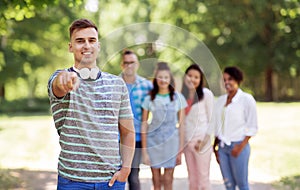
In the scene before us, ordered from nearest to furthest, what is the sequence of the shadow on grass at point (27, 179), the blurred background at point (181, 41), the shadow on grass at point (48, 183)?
the shadow on grass at point (48, 183) < the shadow on grass at point (27, 179) < the blurred background at point (181, 41)

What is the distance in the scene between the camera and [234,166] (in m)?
6.61

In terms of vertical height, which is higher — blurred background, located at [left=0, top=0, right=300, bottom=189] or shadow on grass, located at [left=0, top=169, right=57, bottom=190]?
blurred background, located at [left=0, top=0, right=300, bottom=189]

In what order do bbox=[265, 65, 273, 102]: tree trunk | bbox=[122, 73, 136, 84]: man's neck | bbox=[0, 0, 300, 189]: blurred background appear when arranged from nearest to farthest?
bbox=[122, 73, 136, 84]: man's neck, bbox=[0, 0, 300, 189]: blurred background, bbox=[265, 65, 273, 102]: tree trunk

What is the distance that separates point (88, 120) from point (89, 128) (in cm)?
5

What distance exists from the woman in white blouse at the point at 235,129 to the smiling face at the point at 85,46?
340cm

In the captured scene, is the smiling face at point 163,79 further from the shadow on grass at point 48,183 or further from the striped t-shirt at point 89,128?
the striped t-shirt at point 89,128

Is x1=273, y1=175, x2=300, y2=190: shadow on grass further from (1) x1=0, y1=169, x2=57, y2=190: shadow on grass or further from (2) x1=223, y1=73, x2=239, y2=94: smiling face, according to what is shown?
(1) x1=0, y1=169, x2=57, y2=190: shadow on grass

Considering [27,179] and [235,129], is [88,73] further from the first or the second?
[27,179]

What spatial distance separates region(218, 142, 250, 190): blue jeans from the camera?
6.59m

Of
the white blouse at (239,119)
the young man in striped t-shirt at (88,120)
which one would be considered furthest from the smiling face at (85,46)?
the white blouse at (239,119)

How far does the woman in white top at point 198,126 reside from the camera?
6.90 meters

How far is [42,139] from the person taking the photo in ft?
59.6

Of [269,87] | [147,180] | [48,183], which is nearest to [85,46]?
[147,180]

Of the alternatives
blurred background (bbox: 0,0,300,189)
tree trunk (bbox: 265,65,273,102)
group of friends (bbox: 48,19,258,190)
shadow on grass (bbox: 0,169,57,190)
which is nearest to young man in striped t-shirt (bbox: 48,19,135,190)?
blurred background (bbox: 0,0,300,189)
